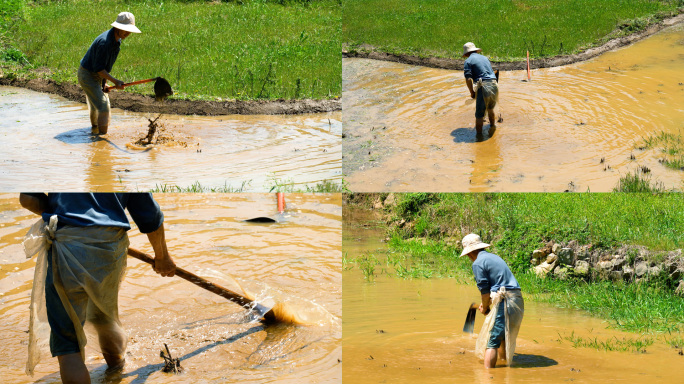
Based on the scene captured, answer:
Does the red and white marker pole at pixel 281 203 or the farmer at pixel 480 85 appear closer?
the red and white marker pole at pixel 281 203

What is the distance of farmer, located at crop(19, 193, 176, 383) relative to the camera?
401 cm

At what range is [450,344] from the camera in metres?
5.71

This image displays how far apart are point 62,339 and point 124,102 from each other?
6058 mm

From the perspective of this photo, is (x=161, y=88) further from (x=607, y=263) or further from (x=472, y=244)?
(x=607, y=263)

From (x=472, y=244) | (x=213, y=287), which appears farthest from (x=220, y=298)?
(x=472, y=244)

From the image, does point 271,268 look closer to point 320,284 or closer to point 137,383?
point 320,284

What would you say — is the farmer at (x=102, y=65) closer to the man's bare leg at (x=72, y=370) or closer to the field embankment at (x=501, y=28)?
the man's bare leg at (x=72, y=370)

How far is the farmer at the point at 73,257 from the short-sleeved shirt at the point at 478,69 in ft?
16.9

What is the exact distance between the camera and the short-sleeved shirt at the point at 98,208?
4.04m

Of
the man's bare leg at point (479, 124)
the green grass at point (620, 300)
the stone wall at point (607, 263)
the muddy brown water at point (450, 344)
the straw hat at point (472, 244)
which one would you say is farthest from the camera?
the man's bare leg at point (479, 124)

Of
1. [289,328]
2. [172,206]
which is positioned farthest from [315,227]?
[289,328]

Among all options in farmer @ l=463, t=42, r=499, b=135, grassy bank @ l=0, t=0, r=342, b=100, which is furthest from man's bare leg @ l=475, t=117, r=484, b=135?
grassy bank @ l=0, t=0, r=342, b=100

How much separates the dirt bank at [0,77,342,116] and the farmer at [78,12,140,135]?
4.60ft

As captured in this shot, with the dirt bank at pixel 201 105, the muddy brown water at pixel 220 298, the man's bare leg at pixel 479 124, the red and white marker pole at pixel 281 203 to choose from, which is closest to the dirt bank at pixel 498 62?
the dirt bank at pixel 201 105
